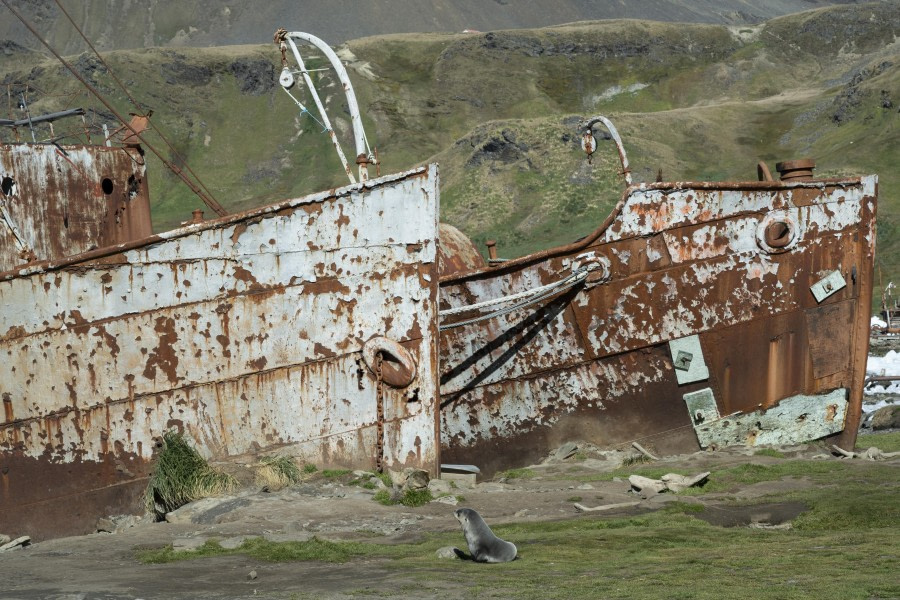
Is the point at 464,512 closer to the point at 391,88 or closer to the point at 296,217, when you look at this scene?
the point at 296,217

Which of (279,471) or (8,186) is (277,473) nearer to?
(279,471)

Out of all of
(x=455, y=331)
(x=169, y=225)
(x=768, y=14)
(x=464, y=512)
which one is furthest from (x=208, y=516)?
(x=768, y=14)

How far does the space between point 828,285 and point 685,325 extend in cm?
177

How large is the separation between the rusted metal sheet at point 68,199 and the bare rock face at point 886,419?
43.5 feet

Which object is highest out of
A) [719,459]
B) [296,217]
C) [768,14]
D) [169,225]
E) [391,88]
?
[768,14]

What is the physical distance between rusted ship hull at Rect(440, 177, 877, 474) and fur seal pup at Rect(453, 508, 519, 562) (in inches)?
201

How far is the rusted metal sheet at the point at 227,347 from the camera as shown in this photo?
9422 mm

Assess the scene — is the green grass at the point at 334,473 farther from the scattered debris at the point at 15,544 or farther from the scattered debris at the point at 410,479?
the scattered debris at the point at 15,544

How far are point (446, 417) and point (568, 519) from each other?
13.8 feet

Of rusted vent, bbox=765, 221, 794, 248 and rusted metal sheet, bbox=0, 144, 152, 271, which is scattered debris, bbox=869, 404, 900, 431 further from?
rusted metal sheet, bbox=0, 144, 152, 271

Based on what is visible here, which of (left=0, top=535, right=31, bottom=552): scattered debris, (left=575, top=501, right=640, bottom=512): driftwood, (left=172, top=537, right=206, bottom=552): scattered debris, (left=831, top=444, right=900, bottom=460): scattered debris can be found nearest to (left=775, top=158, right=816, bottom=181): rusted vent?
(left=831, top=444, right=900, bottom=460): scattered debris

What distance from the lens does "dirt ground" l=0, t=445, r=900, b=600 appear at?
607 centimetres

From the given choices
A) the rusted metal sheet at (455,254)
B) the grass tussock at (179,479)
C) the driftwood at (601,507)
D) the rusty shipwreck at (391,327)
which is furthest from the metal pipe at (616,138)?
the grass tussock at (179,479)

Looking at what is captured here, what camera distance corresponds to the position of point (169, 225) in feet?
217
